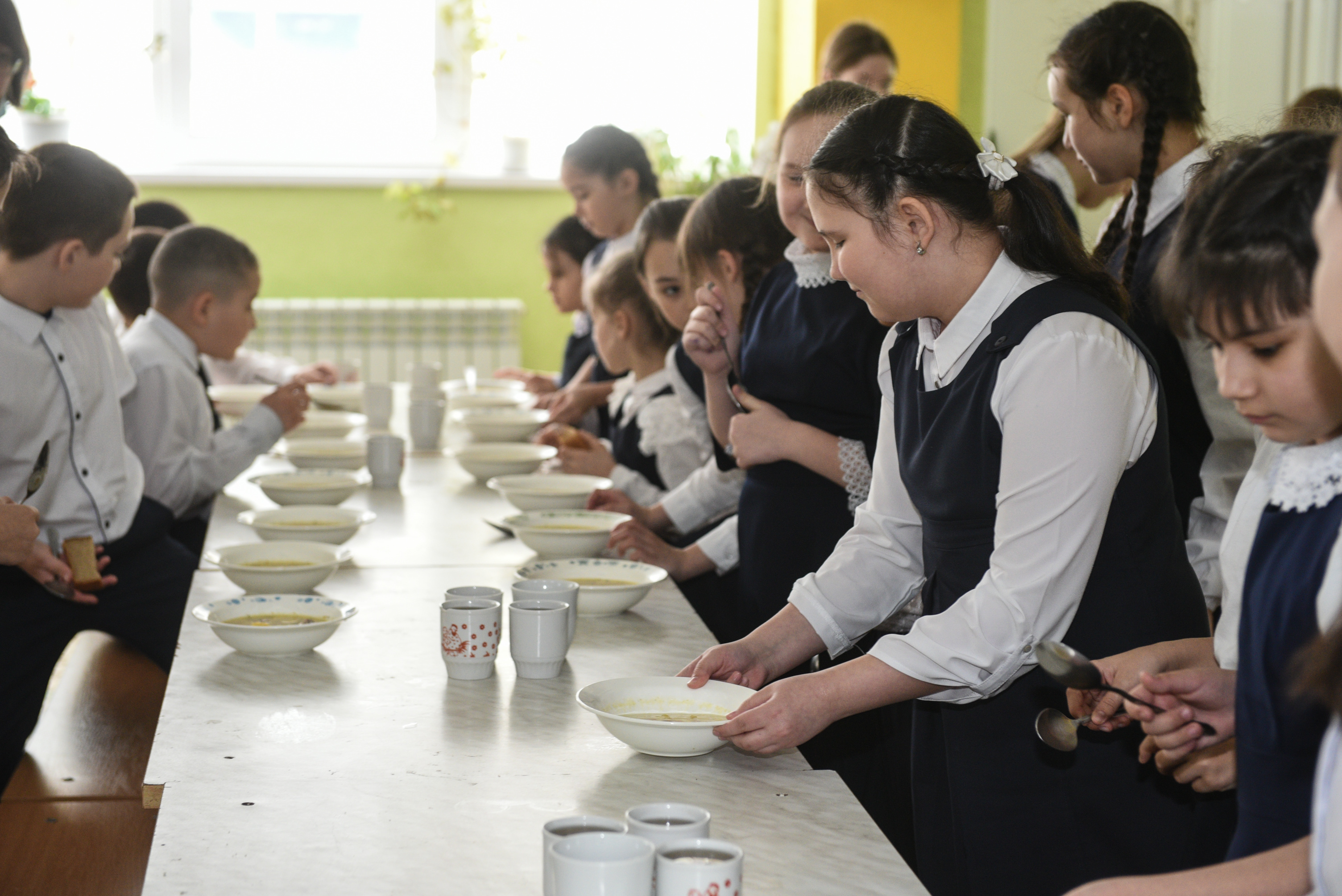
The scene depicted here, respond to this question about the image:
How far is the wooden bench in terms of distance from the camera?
1812 millimetres

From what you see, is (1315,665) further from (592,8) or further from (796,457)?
(592,8)

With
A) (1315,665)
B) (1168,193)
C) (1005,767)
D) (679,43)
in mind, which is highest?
(679,43)

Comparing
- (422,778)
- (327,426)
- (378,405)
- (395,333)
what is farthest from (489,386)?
(422,778)

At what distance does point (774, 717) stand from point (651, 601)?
70cm

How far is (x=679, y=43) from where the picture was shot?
6590 millimetres

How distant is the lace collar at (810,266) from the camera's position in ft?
6.86

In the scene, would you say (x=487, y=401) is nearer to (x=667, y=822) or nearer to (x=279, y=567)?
(x=279, y=567)

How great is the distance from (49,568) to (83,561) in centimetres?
5

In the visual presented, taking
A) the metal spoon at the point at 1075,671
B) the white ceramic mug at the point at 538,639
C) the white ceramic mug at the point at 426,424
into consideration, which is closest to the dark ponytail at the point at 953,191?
the metal spoon at the point at 1075,671

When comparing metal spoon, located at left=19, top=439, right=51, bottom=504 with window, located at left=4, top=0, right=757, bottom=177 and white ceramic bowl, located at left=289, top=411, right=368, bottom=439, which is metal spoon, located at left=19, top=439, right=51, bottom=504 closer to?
white ceramic bowl, located at left=289, top=411, right=368, bottom=439

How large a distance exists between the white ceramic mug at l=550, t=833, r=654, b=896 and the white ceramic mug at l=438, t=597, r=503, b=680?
0.60 meters

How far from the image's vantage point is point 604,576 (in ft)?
6.48

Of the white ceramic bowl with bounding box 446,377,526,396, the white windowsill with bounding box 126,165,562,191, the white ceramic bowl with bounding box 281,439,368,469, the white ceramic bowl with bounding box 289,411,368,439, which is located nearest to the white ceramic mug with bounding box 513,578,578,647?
the white ceramic bowl with bounding box 281,439,368,469

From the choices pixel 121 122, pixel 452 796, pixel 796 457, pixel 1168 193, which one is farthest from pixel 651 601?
pixel 121 122
